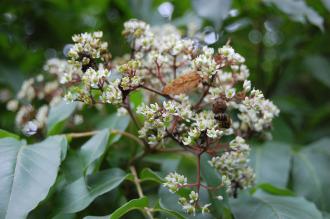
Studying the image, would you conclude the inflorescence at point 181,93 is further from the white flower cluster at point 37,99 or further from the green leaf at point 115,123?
the white flower cluster at point 37,99

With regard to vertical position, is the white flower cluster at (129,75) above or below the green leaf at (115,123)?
above

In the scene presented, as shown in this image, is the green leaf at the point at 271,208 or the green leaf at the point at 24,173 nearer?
the green leaf at the point at 24,173

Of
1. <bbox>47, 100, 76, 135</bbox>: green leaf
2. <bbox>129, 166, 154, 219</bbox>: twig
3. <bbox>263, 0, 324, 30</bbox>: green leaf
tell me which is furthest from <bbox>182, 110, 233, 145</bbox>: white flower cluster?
<bbox>263, 0, 324, 30</bbox>: green leaf

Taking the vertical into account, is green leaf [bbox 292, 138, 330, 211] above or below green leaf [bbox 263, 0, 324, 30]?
below

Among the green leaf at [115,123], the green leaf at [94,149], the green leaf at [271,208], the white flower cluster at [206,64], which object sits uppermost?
the white flower cluster at [206,64]

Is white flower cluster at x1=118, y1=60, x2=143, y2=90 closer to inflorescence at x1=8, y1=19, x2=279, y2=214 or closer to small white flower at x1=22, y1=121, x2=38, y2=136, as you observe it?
inflorescence at x1=8, y1=19, x2=279, y2=214

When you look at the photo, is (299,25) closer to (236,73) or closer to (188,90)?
(236,73)

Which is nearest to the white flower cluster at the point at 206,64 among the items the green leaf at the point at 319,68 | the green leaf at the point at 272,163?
the green leaf at the point at 272,163

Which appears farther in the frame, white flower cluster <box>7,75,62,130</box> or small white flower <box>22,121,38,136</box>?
white flower cluster <box>7,75,62,130</box>
